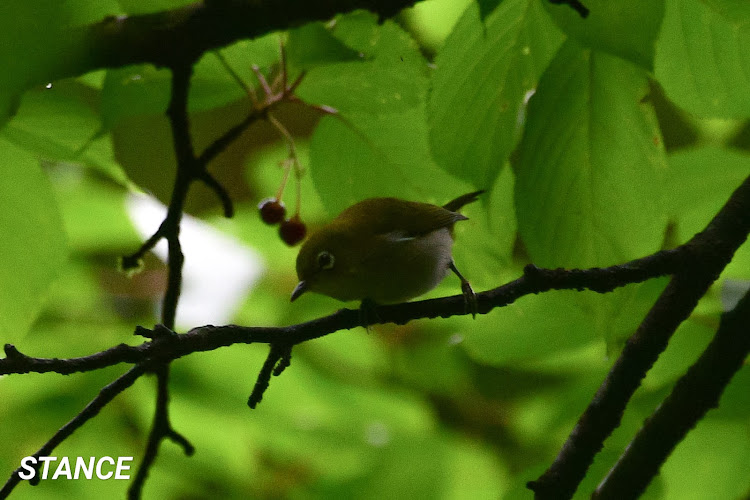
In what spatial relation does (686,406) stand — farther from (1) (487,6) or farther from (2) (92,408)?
(2) (92,408)

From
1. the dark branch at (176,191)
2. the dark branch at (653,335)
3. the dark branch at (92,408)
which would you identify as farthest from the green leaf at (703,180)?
the dark branch at (92,408)

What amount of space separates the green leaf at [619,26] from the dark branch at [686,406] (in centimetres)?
39

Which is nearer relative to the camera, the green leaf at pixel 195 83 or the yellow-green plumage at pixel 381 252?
the green leaf at pixel 195 83

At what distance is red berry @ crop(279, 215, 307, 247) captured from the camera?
1.33 metres

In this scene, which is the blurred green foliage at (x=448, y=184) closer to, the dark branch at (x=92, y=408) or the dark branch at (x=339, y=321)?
the dark branch at (x=339, y=321)

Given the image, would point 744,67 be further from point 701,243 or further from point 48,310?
point 48,310

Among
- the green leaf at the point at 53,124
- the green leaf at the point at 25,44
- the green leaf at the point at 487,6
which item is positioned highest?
the green leaf at the point at 25,44

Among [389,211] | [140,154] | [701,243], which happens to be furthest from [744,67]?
[140,154]

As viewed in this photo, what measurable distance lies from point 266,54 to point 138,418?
104cm

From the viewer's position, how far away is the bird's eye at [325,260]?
112cm

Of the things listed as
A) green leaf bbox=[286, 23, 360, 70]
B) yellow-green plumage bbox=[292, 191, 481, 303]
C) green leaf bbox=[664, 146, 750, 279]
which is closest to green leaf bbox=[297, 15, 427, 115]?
green leaf bbox=[286, 23, 360, 70]

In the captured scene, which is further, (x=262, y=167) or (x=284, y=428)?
Result: (x=262, y=167)

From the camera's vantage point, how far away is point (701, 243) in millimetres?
867

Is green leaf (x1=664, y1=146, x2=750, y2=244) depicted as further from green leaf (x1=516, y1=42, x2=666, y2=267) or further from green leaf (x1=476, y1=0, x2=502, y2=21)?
green leaf (x1=476, y1=0, x2=502, y2=21)
